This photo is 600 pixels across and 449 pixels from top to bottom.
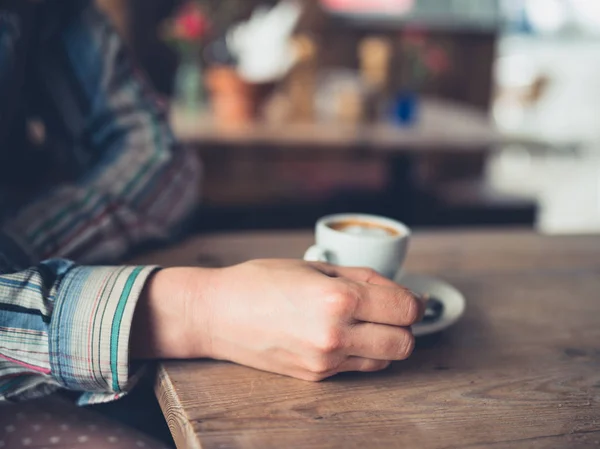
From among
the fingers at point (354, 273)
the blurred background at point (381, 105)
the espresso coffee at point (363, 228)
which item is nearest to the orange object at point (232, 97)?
the blurred background at point (381, 105)

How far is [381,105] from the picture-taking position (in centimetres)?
261

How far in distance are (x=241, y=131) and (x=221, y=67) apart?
1.26 ft

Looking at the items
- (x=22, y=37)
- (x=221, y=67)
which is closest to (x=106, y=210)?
(x=22, y=37)

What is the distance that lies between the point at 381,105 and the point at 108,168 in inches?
72.4

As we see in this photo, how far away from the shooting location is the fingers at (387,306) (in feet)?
1.79

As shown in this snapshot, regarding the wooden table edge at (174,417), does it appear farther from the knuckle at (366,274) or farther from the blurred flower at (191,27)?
the blurred flower at (191,27)

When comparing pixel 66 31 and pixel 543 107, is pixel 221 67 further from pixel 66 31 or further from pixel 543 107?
pixel 543 107

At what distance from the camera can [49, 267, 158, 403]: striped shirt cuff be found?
563mm

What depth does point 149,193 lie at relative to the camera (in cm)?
92

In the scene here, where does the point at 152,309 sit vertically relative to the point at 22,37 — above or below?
below

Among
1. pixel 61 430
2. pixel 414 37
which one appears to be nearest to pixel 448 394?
pixel 61 430

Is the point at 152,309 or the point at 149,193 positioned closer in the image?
the point at 152,309

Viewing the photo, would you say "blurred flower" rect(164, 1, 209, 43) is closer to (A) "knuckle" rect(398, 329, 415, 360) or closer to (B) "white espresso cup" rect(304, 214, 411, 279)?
(B) "white espresso cup" rect(304, 214, 411, 279)

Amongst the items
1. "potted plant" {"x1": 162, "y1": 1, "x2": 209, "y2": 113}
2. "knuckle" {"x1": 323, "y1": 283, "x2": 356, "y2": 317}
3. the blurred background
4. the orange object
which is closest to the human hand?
"knuckle" {"x1": 323, "y1": 283, "x2": 356, "y2": 317}
